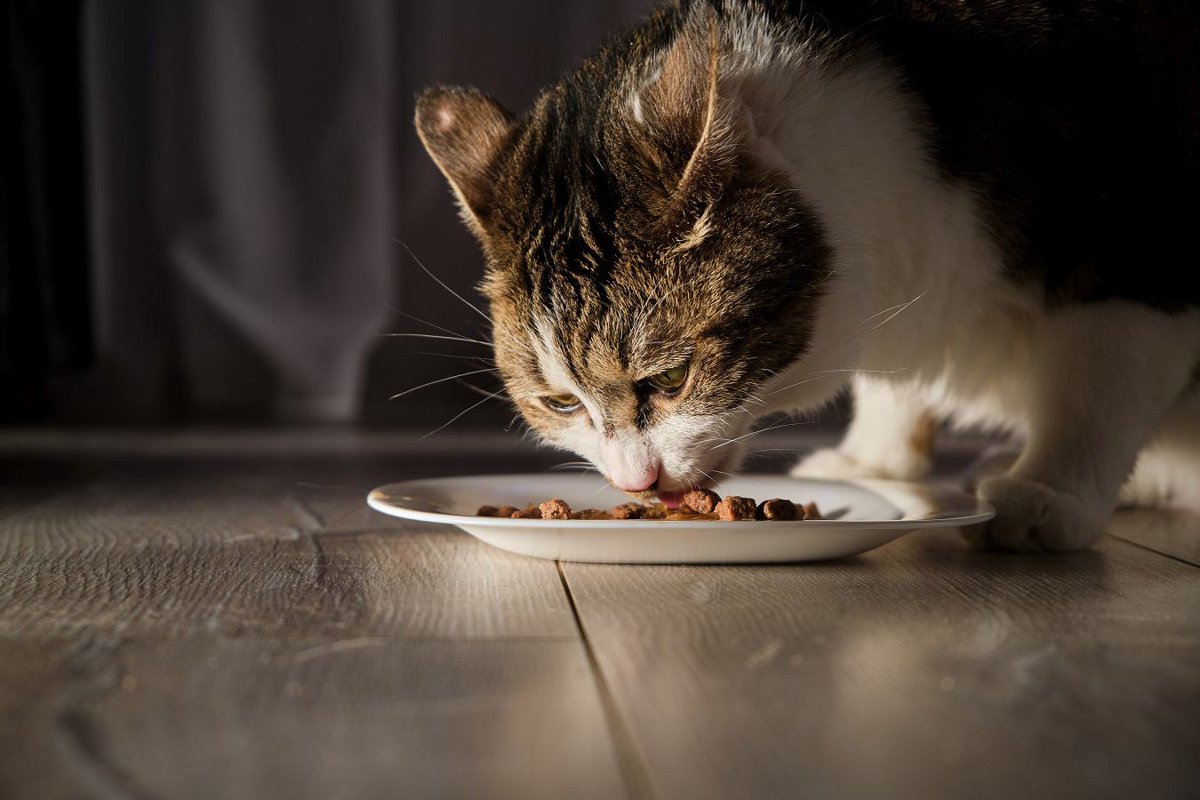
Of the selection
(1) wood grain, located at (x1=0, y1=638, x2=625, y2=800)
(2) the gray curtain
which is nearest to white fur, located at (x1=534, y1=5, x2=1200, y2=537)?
(1) wood grain, located at (x1=0, y1=638, x2=625, y2=800)

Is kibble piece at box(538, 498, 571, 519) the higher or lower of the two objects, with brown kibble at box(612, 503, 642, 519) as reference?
lower

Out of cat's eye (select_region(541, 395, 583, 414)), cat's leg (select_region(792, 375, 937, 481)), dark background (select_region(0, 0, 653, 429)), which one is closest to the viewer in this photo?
cat's eye (select_region(541, 395, 583, 414))

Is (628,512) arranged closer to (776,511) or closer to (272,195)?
(776,511)

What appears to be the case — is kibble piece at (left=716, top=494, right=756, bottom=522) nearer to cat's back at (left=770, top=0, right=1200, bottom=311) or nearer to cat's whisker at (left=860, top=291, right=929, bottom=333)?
cat's whisker at (left=860, top=291, right=929, bottom=333)

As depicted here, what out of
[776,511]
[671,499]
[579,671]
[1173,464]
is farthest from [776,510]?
[1173,464]

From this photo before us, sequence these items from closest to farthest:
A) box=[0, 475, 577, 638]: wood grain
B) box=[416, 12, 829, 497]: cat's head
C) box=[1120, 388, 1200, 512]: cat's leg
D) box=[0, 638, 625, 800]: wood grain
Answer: box=[0, 638, 625, 800]: wood grain → box=[0, 475, 577, 638]: wood grain → box=[416, 12, 829, 497]: cat's head → box=[1120, 388, 1200, 512]: cat's leg

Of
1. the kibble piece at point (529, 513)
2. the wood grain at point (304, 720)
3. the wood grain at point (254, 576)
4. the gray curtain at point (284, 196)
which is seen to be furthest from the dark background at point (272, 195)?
the wood grain at point (304, 720)

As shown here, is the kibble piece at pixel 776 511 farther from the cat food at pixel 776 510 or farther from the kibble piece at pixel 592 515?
the kibble piece at pixel 592 515
